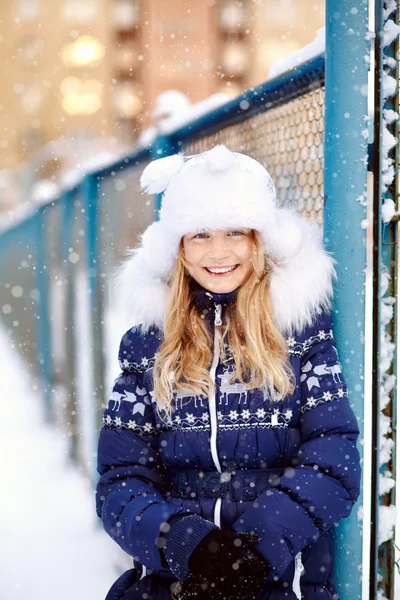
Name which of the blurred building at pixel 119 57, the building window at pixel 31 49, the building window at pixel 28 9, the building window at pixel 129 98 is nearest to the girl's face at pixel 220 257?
the blurred building at pixel 119 57

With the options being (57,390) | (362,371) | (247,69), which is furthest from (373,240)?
(247,69)

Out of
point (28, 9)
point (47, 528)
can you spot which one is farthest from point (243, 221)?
point (28, 9)

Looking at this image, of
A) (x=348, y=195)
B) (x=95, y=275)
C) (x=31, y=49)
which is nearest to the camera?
(x=348, y=195)

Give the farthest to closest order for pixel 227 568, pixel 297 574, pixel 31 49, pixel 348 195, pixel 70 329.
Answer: pixel 31 49 → pixel 70 329 → pixel 348 195 → pixel 297 574 → pixel 227 568

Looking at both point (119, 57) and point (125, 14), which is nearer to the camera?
point (119, 57)

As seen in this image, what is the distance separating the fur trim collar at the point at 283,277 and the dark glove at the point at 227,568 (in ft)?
1.90

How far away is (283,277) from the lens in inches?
72.8

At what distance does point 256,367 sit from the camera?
1.76 meters

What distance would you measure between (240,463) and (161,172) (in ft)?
2.79

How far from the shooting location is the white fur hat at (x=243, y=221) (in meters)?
1.79

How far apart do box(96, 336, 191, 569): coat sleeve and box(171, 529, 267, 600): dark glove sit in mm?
141

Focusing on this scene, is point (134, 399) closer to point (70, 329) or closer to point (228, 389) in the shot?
point (228, 389)

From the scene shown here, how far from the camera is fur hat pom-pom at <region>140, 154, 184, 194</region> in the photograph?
1848 mm

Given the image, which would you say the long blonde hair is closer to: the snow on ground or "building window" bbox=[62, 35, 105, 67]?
the snow on ground
